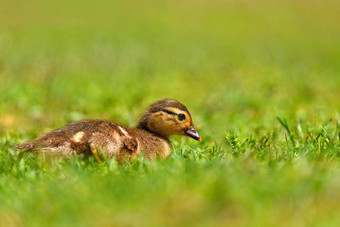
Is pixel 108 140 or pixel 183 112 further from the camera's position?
pixel 183 112

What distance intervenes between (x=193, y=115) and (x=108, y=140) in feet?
9.85

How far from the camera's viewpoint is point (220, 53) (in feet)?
55.5

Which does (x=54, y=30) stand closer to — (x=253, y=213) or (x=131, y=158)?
(x=131, y=158)

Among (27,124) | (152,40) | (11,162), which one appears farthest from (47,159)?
(152,40)

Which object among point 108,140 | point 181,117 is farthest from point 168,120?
point 108,140

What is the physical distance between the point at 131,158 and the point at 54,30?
18108mm

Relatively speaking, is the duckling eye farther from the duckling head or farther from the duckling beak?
the duckling beak

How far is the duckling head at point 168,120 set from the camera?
6.16 metres

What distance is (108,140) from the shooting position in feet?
17.7

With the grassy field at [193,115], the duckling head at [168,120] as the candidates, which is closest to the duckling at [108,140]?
the duckling head at [168,120]

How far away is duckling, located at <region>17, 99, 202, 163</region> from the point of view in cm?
533

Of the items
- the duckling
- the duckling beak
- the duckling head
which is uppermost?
the duckling head

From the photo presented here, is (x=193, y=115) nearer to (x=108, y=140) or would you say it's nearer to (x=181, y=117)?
(x=181, y=117)

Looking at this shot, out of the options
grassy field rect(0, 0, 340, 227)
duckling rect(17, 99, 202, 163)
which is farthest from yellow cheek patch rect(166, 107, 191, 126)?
grassy field rect(0, 0, 340, 227)
